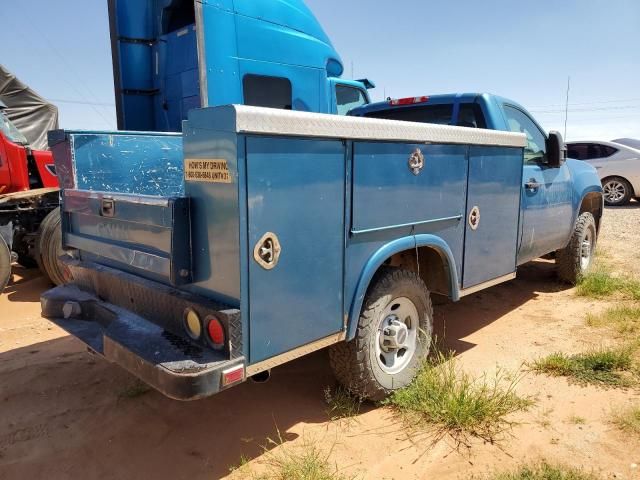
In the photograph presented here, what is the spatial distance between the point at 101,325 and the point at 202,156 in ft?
4.76

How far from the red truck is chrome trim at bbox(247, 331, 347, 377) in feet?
13.1

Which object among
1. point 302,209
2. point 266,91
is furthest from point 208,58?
point 302,209

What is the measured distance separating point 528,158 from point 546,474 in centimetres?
301

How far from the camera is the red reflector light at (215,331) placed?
2.33 meters

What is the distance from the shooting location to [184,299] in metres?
2.51

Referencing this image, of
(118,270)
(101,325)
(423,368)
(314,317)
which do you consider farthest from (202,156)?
(423,368)

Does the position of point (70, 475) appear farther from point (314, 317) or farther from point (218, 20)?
point (218, 20)

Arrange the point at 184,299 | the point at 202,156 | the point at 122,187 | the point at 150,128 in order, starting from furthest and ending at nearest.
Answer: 1. the point at 150,128
2. the point at 122,187
3. the point at 184,299
4. the point at 202,156

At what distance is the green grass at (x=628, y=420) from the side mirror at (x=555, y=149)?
2.45m

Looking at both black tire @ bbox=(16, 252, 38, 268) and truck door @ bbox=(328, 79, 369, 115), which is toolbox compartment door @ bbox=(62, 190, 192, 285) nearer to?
truck door @ bbox=(328, 79, 369, 115)

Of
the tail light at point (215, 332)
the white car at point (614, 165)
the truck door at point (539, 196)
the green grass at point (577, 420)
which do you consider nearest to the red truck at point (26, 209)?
the tail light at point (215, 332)

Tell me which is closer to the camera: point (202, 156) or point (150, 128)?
point (202, 156)

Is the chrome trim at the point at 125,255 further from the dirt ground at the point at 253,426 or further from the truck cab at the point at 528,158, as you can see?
the truck cab at the point at 528,158

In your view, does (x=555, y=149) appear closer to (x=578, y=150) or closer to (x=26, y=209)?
(x=26, y=209)
